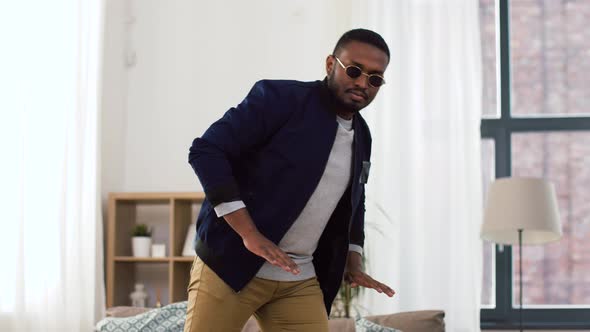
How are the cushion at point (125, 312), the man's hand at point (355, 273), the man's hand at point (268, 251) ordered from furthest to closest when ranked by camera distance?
the cushion at point (125, 312), the man's hand at point (355, 273), the man's hand at point (268, 251)

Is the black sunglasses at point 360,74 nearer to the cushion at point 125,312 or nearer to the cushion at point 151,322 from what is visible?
the cushion at point 151,322

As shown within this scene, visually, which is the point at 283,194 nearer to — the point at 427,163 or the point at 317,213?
the point at 317,213

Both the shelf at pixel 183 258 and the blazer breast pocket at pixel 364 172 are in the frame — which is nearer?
the blazer breast pocket at pixel 364 172

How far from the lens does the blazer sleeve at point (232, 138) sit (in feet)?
6.11

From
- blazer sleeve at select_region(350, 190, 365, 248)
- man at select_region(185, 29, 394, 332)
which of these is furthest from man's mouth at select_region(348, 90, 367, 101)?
blazer sleeve at select_region(350, 190, 365, 248)

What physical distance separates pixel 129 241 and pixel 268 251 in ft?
10.5

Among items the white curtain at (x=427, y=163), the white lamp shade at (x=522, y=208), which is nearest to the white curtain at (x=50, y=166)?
the white curtain at (x=427, y=163)

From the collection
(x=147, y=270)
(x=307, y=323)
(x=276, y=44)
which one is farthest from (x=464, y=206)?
(x=307, y=323)

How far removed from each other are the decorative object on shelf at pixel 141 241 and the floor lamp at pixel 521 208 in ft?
5.68

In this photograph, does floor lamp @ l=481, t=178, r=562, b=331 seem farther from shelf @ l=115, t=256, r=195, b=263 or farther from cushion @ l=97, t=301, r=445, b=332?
shelf @ l=115, t=256, r=195, b=263

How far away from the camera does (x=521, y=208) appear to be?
4105mm

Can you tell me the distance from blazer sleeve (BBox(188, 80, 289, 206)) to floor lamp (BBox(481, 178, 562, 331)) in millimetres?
2331


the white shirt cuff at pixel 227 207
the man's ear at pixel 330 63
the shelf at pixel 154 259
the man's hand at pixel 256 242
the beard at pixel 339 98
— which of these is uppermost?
the man's ear at pixel 330 63

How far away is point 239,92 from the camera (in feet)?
16.6
